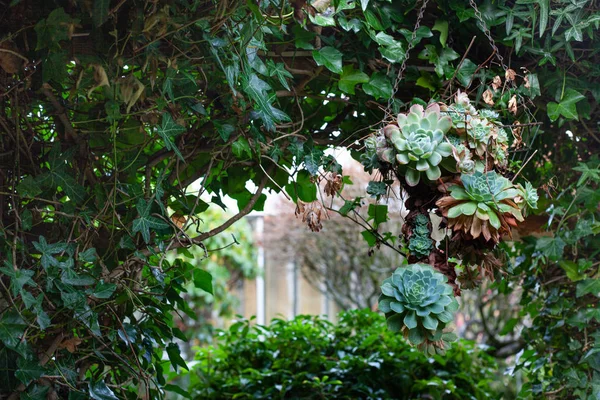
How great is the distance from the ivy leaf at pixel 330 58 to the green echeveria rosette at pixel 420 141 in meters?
0.33

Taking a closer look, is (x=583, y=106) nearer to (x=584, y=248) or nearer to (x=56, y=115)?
(x=584, y=248)

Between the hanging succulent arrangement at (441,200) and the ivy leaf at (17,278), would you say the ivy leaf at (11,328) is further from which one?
the hanging succulent arrangement at (441,200)

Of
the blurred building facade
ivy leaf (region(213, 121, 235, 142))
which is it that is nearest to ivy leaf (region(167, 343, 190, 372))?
ivy leaf (region(213, 121, 235, 142))

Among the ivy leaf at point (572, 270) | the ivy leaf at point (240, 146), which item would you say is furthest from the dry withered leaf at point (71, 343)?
the ivy leaf at point (572, 270)

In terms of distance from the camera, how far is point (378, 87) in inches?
Result: 58.7

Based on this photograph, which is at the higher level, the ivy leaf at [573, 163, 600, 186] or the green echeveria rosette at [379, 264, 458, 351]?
the ivy leaf at [573, 163, 600, 186]

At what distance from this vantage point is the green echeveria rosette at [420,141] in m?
1.11

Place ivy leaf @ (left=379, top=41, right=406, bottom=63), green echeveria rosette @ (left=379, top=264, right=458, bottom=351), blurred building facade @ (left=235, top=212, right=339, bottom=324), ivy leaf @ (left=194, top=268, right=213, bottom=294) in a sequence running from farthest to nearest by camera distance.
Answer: blurred building facade @ (left=235, top=212, right=339, bottom=324) → ivy leaf @ (left=194, top=268, right=213, bottom=294) → ivy leaf @ (left=379, top=41, right=406, bottom=63) → green echeveria rosette @ (left=379, top=264, right=458, bottom=351)

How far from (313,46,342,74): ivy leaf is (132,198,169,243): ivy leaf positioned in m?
0.47

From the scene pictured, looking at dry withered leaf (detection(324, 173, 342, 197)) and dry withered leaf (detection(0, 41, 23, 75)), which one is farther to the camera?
dry withered leaf (detection(324, 173, 342, 197))

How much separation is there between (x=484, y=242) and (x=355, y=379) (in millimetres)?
1604

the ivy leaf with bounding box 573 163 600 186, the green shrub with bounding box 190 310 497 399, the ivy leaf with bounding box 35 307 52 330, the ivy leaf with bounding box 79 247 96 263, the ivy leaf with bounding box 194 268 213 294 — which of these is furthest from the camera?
the green shrub with bounding box 190 310 497 399

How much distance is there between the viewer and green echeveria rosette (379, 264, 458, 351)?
3.54ft

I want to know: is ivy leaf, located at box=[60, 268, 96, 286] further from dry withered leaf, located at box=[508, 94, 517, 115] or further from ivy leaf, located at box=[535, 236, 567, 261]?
ivy leaf, located at box=[535, 236, 567, 261]
